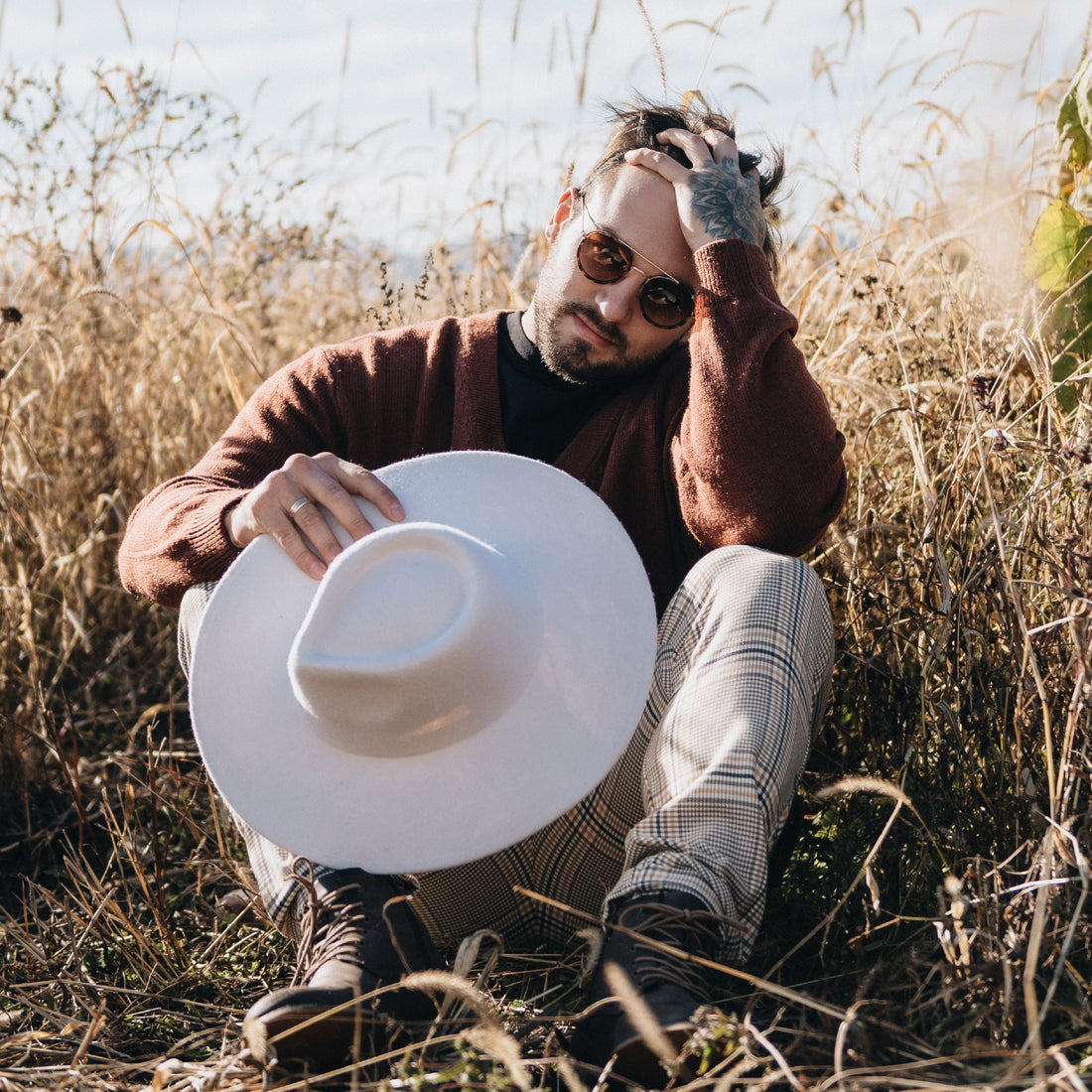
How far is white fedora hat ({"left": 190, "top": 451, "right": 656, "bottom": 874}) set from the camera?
62.2 inches

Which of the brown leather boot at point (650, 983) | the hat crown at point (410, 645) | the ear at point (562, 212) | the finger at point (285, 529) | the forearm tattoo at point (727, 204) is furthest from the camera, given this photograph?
the ear at point (562, 212)

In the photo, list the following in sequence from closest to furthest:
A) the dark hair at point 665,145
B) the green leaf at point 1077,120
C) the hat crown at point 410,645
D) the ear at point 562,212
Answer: the hat crown at point 410,645 < the green leaf at point 1077,120 < the dark hair at point 665,145 < the ear at point 562,212

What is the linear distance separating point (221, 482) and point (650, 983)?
4.37 feet

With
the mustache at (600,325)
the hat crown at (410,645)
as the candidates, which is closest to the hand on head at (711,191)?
the mustache at (600,325)

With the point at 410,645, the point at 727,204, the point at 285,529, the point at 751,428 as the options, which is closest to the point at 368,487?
the point at 285,529

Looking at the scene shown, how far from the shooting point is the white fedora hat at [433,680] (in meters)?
1.58

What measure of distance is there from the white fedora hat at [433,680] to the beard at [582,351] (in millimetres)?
689

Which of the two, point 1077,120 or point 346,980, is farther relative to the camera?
point 1077,120

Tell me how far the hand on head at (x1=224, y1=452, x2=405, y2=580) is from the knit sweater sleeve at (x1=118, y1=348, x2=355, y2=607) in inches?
9.7

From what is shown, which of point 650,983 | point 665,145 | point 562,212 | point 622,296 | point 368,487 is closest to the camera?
point 650,983

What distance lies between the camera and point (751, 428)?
214 centimetres

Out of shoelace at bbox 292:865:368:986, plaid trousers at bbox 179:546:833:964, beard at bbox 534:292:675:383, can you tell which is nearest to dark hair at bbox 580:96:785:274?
beard at bbox 534:292:675:383

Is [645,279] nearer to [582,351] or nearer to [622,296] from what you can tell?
[622,296]

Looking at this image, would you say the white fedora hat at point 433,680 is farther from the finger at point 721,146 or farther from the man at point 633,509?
the finger at point 721,146
